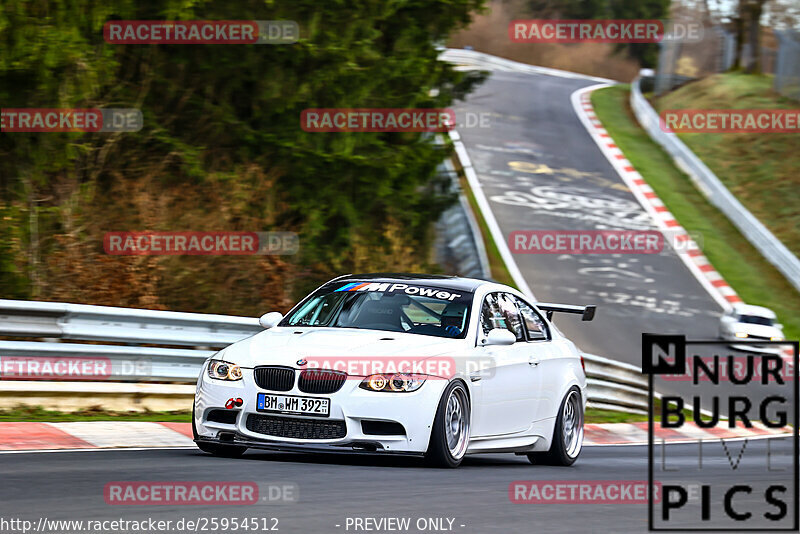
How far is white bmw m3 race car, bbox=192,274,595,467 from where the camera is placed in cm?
846

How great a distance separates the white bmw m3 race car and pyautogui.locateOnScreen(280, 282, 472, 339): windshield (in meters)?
0.01

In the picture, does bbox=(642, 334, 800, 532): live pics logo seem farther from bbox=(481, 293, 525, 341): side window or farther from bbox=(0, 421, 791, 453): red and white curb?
bbox=(481, 293, 525, 341): side window

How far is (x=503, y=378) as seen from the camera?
31.6 ft

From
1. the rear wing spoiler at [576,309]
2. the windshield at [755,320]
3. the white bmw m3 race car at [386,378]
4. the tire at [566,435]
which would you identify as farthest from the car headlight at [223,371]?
the windshield at [755,320]

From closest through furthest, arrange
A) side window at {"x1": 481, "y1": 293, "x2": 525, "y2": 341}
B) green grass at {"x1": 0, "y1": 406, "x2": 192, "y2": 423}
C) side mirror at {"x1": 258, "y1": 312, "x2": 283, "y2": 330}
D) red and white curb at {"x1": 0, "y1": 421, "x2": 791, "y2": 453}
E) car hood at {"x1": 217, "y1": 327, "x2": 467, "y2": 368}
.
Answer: car hood at {"x1": 217, "y1": 327, "x2": 467, "y2": 368}, red and white curb at {"x1": 0, "y1": 421, "x2": 791, "y2": 453}, side mirror at {"x1": 258, "y1": 312, "x2": 283, "y2": 330}, side window at {"x1": 481, "y1": 293, "x2": 525, "y2": 341}, green grass at {"x1": 0, "y1": 406, "x2": 192, "y2": 423}

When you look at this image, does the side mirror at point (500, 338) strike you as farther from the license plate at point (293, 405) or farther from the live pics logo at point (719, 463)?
the license plate at point (293, 405)

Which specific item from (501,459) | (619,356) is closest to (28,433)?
(501,459)

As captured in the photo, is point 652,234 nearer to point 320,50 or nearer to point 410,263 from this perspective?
point 410,263

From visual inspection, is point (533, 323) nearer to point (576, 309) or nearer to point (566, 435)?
point (576, 309)

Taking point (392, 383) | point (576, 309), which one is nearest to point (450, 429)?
point (392, 383)

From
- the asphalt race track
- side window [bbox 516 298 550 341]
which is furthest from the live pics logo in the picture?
side window [bbox 516 298 550 341]

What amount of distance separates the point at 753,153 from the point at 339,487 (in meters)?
33.1

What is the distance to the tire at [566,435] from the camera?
10664 mm

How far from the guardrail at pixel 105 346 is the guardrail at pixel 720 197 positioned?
20.1 m
